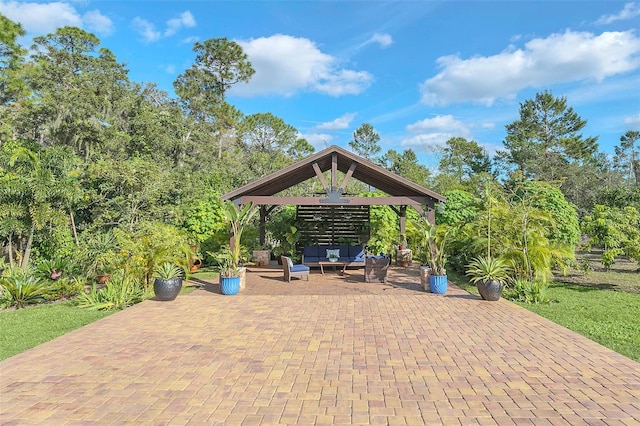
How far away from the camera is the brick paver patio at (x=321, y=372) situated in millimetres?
3311

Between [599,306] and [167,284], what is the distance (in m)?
8.93

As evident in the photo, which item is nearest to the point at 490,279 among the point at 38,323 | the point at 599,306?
the point at 599,306

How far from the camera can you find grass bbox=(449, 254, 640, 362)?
5.55 meters

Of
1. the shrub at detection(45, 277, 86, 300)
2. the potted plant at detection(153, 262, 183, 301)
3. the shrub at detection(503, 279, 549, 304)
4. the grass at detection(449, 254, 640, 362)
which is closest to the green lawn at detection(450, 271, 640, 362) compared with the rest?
the grass at detection(449, 254, 640, 362)

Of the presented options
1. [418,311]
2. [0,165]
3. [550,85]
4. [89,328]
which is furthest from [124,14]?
[550,85]

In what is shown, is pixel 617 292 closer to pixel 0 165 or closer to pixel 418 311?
pixel 418 311

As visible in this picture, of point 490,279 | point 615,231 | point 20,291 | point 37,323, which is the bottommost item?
point 37,323

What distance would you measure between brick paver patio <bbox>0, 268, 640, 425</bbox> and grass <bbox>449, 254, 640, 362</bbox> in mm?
418

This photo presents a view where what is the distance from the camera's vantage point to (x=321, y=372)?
4215mm

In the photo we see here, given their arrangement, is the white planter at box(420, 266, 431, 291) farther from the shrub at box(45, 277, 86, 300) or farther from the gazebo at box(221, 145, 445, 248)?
the shrub at box(45, 277, 86, 300)

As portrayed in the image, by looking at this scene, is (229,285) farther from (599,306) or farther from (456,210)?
(456,210)

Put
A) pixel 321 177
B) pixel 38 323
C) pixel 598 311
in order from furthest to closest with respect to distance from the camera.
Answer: pixel 321 177 < pixel 598 311 < pixel 38 323

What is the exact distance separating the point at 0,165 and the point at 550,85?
41.3m

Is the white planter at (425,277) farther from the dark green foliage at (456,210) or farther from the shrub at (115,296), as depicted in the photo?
the shrub at (115,296)
